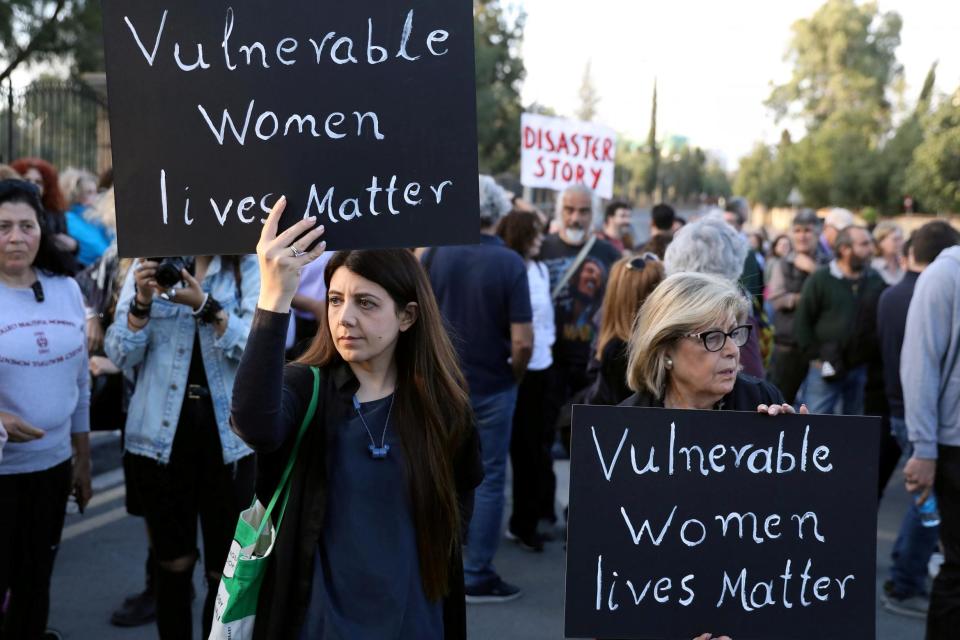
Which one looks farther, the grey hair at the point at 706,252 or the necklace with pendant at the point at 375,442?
the grey hair at the point at 706,252

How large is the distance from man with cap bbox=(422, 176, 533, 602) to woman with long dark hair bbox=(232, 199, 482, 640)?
280cm

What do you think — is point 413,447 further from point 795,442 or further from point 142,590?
point 142,590

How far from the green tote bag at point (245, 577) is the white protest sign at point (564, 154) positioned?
8568mm

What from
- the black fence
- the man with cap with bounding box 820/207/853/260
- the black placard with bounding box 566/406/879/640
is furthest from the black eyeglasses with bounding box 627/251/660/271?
the black fence

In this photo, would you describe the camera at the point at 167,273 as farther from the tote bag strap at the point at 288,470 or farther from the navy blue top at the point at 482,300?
the navy blue top at the point at 482,300

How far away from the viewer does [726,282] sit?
10.2 ft

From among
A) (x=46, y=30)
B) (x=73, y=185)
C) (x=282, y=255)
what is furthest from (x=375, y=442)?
(x=46, y=30)

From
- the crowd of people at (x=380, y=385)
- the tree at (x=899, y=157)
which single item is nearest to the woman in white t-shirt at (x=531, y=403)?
the crowd of people at (x=380, y=385)

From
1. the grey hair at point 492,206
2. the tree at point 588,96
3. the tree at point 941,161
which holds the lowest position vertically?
the grey hair at point 492,206

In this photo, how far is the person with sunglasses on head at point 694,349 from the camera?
9.71 ft

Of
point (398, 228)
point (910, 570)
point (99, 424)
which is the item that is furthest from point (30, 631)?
point (910, 570)

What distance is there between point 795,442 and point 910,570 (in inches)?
144

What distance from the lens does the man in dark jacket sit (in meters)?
7.62

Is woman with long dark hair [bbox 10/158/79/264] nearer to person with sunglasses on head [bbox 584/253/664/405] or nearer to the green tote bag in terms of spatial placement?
person with sunglasses on head [bbox 584/253/664/405]
